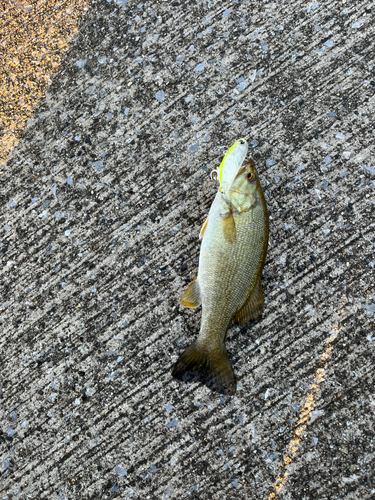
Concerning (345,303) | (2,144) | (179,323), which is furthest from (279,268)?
(2,144)

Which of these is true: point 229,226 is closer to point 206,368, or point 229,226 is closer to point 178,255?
point 178,255

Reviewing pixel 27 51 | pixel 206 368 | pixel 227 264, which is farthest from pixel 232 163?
pixel 27 51

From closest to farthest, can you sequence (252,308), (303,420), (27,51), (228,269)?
(228,269) → (252,308) → (303,420) → (27,51)

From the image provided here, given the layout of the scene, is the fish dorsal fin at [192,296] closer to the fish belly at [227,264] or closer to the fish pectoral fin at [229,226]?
the fish belly at [227,264]

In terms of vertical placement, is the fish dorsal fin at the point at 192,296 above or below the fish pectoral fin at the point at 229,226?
below

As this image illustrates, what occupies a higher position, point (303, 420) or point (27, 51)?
point (27, 51)

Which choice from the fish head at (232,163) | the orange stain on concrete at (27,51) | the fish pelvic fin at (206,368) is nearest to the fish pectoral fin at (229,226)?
the fish head at (232,163)

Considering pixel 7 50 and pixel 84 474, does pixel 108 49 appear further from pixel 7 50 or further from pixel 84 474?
pixel 84 474
